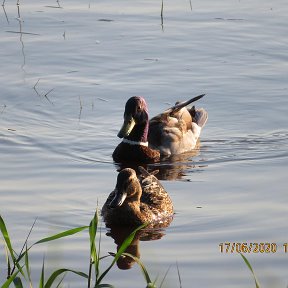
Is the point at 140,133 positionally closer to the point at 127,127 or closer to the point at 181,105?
the point at 127,127

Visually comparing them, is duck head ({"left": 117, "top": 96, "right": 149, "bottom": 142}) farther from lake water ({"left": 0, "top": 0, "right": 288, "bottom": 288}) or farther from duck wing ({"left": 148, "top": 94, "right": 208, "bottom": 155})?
lake water ({"left": 0, "top": 0, "right": 288, "bottom": 288})

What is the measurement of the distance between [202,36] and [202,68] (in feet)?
3.59

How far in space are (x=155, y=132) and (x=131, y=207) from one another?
3.35 meters

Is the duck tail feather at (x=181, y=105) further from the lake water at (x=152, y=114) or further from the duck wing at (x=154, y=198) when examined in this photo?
the duck wing at (x=154, y=198)

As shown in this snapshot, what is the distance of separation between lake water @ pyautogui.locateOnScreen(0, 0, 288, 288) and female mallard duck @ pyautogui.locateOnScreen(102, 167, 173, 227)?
0.61ft

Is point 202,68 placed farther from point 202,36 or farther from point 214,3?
point 214,3

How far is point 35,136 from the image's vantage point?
1274 centimetres

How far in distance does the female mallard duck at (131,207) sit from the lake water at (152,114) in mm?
187

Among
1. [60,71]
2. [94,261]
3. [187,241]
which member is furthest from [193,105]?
[94,261]

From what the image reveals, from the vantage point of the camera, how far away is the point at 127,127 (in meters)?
12.8

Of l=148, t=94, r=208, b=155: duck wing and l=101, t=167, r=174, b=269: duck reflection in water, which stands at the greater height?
l=101, t=167, r=174, b=269: duck reflection in water

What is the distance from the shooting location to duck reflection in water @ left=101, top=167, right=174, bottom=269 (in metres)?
9.82

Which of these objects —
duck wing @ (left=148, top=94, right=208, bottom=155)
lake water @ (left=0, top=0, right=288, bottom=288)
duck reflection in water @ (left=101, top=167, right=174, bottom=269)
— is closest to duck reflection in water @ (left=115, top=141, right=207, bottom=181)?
lake water @ (left=0, top=0, right=288, bottom=288)
